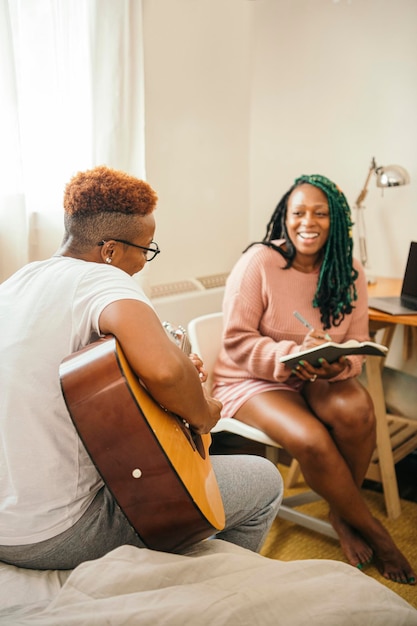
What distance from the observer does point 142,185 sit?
1.31m

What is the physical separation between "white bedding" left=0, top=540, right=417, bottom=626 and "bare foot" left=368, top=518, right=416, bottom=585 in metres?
0.95

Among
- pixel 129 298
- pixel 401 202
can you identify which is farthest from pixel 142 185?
pixel 401 202

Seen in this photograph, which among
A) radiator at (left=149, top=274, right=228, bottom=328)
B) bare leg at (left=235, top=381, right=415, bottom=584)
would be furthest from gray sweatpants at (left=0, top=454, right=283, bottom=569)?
radiator at (left=149, top=274, right=228, bottom=328)

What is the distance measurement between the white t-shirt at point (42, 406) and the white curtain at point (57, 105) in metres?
0.95

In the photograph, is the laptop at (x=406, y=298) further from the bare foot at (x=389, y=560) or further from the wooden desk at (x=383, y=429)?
the bare foot at (x=389, y=560)

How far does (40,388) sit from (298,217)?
1388 millimetres

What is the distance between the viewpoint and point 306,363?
1979mm

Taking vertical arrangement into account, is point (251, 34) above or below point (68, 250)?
above

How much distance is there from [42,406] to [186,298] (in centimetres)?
178

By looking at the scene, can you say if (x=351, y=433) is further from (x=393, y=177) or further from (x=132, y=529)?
(x=393, y=177)

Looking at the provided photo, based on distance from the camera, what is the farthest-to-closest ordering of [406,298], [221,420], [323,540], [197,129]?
[197,129] → [406,298] → [323,540] → [221,420]

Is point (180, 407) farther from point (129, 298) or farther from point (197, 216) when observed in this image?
point (197, 216)

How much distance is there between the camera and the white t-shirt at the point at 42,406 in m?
1.09

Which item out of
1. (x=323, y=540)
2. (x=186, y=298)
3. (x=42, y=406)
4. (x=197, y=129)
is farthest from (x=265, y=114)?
(x=42, y=406)
